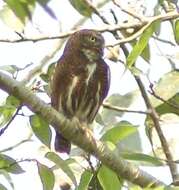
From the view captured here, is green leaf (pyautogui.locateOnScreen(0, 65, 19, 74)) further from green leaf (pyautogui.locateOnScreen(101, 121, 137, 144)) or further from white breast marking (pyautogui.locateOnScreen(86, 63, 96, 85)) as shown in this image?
white breast marking (pyautogui.locateOnScreen(86, 63, 96, 85))

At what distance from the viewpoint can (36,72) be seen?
65.6 inches

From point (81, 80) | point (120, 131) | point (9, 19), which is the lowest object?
point (120, 131)

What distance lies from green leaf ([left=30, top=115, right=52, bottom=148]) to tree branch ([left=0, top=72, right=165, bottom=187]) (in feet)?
0.10

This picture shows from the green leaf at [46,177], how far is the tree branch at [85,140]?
9 centimetres

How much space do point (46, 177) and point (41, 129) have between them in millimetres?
130

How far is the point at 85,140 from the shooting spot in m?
1.22

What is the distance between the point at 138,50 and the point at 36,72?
88cm

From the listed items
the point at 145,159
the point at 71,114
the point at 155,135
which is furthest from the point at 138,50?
the point at 71,114

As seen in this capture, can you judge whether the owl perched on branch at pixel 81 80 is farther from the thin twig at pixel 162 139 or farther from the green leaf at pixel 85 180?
the green leaf at pixel 85 180

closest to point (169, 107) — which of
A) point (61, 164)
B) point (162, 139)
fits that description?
point (162, 139)

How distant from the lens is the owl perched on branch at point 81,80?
1562 millimetres

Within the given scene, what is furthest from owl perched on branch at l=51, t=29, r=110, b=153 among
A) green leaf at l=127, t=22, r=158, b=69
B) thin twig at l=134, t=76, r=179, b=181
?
green leaf at l=127, t=22, r=158, b=69

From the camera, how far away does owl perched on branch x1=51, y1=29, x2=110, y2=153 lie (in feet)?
5.12

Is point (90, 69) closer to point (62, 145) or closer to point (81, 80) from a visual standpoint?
point (81, 80)
